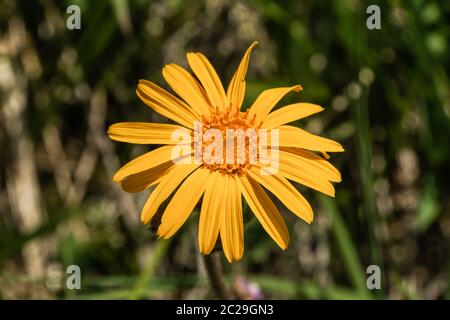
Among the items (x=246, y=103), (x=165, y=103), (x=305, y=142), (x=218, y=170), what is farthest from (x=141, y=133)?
(x=246, y=103)

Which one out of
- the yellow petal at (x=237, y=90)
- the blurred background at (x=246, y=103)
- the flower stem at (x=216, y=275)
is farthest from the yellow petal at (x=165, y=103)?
the blurred background at (x=246, y=103)

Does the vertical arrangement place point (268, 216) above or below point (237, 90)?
below

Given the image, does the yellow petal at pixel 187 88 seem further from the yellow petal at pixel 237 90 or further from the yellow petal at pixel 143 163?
the yellow petal at pixel 143 163

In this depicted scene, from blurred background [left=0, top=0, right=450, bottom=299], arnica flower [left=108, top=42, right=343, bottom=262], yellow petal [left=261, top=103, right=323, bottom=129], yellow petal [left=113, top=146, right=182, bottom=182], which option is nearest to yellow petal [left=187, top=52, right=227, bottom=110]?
arnica flower [left=108, top=42, right=343, bottom=262]

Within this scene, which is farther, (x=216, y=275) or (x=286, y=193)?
(x=216, y=275)

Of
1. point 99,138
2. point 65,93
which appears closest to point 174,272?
point 99,138

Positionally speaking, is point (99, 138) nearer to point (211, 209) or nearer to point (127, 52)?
point (127, 52)

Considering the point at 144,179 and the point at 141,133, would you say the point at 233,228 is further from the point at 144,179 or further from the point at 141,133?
the point at 141,133
